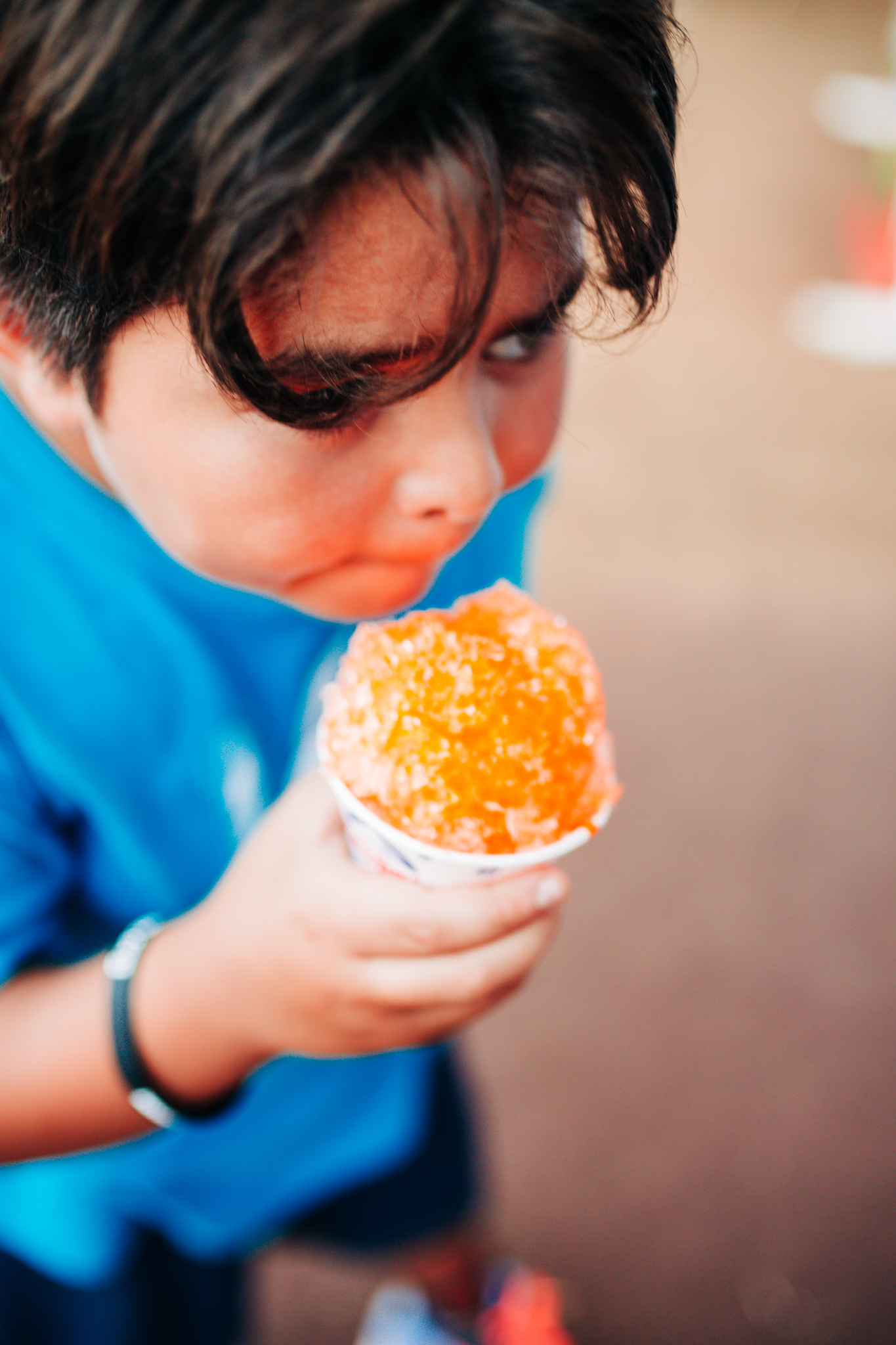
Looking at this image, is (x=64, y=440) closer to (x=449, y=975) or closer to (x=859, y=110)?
(x=449, y=975)

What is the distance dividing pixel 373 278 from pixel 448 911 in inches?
13.5

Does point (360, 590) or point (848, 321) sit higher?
point (360, 590)

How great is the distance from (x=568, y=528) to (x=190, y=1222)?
5.77 ft

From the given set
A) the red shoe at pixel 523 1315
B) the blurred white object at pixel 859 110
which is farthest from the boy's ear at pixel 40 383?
the blurred white object at pixel 859 110

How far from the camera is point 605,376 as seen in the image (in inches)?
112

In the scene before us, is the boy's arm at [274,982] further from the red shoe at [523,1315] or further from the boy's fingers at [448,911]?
the red shoe at [523,1315]

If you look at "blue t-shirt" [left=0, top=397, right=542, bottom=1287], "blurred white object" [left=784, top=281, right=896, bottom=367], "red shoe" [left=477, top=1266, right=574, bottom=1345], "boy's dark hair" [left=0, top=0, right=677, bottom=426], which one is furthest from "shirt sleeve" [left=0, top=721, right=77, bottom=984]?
"blurred white object" [left=784, top=281, right=896, bottom=367]

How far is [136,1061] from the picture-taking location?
2.15ft

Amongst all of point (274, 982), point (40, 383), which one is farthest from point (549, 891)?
point (40, 383)

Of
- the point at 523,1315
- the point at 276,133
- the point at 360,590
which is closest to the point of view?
the point at 276,133

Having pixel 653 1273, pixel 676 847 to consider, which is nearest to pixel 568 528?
pixel 676 847

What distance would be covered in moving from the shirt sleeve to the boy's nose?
350 millimetres

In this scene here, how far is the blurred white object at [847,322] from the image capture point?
2975 mm

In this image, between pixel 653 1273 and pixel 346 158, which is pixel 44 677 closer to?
pixel 346 158
